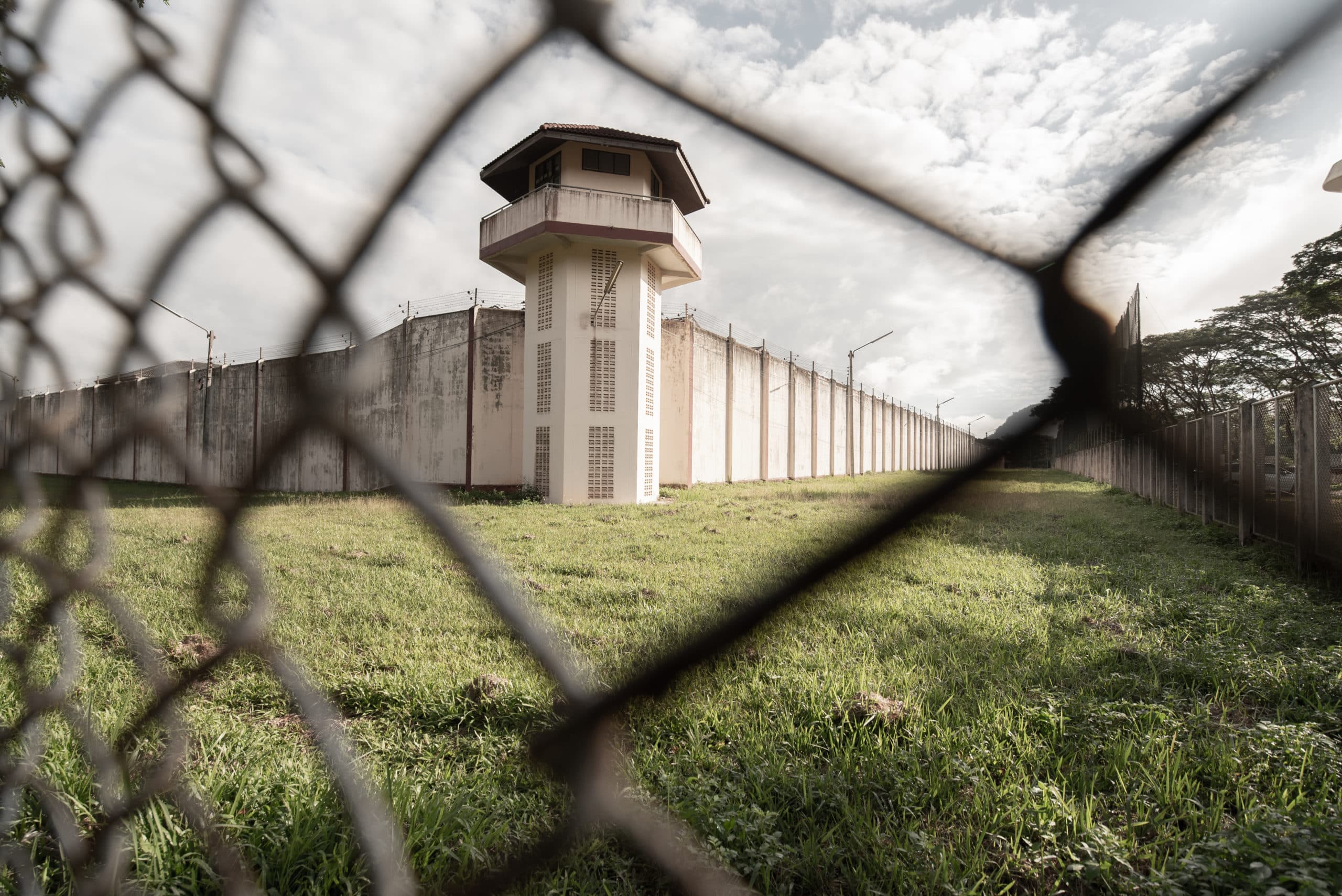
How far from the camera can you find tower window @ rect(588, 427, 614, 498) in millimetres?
12469

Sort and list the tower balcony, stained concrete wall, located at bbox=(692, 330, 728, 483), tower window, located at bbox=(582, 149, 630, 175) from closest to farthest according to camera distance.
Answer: tower window, located at bbox=(582, 149, 630, 175) → the tower balcony → stained concrete wall, located at bbox=(692, 330, 728, 483)

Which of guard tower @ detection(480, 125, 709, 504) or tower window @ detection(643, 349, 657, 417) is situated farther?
tower window @ detection(643, 349, 657, 417)

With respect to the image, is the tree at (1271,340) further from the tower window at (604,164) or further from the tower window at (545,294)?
the tower window at (545,294)

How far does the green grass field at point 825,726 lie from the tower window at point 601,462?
8.55 meters

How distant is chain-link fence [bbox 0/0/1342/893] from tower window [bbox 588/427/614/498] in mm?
11298

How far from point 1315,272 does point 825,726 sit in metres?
1.48

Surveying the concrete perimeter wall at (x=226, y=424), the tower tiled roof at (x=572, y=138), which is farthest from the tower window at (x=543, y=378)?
the concrete perimeter wall at (x=226, y=424)

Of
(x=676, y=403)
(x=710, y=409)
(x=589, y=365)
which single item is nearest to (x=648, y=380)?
(x=589, y=365)

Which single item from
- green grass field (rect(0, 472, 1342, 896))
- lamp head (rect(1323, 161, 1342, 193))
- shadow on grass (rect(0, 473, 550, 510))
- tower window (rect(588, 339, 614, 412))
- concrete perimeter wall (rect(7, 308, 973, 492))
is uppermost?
tower window (rect(588, 339, 614, 412))

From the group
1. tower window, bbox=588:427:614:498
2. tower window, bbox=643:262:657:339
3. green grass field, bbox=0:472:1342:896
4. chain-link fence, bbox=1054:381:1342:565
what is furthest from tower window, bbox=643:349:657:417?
green grass field, bbox=0:472:1342:896

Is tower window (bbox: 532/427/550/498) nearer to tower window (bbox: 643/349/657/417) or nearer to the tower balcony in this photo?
tower window (bbox: 643/349/657/417)

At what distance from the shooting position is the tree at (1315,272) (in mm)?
742

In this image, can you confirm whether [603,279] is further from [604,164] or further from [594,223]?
[604,164]

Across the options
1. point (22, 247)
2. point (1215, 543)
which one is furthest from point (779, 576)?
point (1215, 543)
